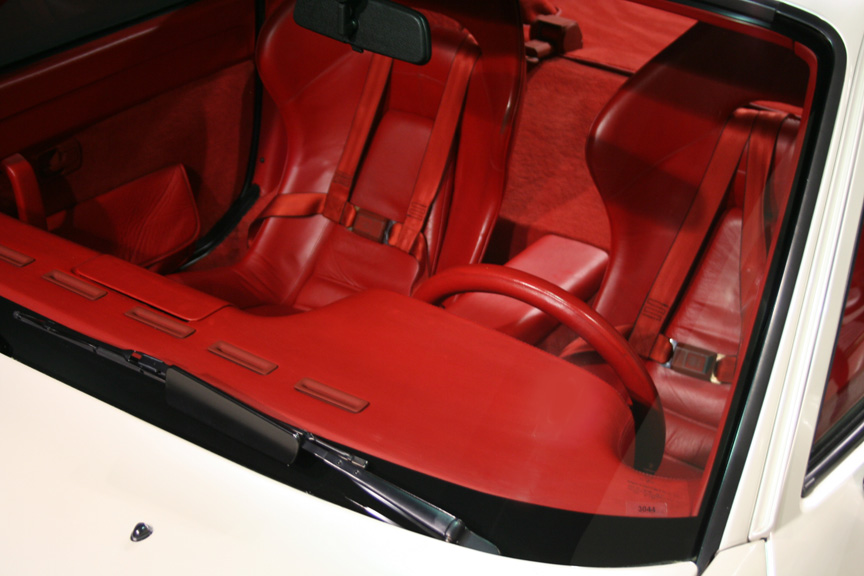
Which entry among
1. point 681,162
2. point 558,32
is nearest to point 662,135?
point 681,162

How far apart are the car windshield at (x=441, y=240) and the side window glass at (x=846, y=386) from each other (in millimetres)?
133

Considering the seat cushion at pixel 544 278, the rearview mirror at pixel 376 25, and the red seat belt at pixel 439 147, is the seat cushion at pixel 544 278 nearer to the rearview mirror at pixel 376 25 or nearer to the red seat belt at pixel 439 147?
the red seat belt at pixel 439 147

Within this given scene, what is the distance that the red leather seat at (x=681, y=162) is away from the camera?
4.27ft

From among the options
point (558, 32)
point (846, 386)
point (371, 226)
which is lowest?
point (371, 226)

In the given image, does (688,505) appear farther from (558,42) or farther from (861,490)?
(558,42)

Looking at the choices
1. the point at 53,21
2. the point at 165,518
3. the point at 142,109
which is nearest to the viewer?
the point at 165,518

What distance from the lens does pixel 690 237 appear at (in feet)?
4.95

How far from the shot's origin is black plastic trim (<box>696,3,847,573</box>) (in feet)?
2.69

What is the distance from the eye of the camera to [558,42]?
205 centimetres

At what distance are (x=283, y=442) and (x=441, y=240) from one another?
0.98 metres

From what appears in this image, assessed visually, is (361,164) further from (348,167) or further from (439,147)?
(439,147)

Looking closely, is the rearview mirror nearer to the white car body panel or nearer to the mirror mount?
the mirror mount

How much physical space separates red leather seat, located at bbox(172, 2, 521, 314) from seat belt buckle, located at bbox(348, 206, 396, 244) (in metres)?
0.02

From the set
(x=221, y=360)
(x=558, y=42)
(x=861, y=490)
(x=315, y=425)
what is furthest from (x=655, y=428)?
(x=558, y=42)
